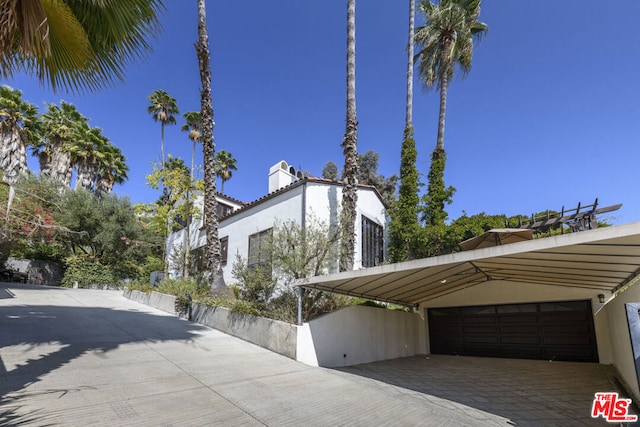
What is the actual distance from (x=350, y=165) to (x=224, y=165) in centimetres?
2557

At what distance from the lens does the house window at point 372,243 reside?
46.8 feet

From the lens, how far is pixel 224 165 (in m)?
35.2

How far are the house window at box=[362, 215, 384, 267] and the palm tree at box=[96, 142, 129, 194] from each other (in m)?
23.5

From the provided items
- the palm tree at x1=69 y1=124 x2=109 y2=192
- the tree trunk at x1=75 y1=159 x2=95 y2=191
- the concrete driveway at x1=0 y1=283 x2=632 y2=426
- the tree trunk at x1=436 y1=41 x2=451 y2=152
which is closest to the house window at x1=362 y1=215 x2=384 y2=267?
the tree trunk at x1=436 y1=41 x2=451 y2=152

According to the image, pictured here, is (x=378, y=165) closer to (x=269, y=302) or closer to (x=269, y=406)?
(x=269, y=302)

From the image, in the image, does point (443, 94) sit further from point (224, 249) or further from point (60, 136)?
point (60, 136)

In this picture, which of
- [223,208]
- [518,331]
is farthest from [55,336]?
[223,208]

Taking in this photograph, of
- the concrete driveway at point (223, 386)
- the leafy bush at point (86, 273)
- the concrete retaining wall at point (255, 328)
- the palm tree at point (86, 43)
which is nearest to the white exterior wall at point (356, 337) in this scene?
the concrete retaining wall at point (255, 328)

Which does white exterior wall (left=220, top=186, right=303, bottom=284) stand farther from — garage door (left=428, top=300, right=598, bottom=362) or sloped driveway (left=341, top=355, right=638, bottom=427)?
garage door (left=428, top=300, right=598, bottom=362)

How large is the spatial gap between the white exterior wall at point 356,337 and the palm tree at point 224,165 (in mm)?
27582

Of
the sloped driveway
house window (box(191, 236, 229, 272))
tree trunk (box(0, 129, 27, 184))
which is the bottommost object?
the sloped driveway

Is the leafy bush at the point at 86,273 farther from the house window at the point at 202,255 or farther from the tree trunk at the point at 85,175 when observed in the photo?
the house window at the point at 202,255

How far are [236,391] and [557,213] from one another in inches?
444

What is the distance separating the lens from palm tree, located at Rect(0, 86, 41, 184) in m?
21.6
